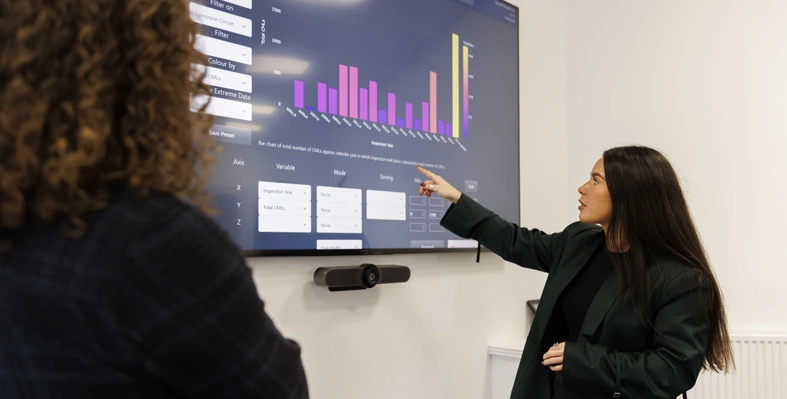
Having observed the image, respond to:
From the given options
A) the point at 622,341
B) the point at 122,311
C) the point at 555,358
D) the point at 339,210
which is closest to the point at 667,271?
the point at 622,341

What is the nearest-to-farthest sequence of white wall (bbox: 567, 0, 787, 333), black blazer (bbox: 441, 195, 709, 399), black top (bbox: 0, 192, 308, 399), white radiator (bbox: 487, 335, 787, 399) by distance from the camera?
1. black top (bbox: 0, 192, 308, 399)
2. black blazer (bbox: 441, 195, 709, 399)
3. white radiator (bbox: 487, 335, 787, 399)
4. white wall (bbox: 567, 0, 787, 333)

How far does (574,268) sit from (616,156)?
1.18ft

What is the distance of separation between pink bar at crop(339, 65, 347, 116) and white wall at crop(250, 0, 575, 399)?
19.4 inches

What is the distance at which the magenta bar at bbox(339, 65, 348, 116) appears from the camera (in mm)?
2180

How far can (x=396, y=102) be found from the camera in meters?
2.38

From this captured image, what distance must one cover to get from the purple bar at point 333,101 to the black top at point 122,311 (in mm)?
1466

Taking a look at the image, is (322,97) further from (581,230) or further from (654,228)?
(654,228)

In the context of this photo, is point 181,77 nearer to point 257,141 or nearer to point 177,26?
point 177,26

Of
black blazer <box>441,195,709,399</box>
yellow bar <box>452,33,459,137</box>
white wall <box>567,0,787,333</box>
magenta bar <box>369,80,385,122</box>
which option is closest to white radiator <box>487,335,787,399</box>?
white wall <box>567,0,787,333</box>

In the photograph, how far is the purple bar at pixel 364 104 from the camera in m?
2.25

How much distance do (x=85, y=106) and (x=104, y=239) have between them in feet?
0.45

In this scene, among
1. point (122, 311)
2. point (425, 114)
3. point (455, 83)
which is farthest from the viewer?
point (455, 83)

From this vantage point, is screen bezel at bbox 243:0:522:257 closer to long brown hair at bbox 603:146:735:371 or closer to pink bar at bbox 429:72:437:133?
pink bar at bbox 429:72:437:133

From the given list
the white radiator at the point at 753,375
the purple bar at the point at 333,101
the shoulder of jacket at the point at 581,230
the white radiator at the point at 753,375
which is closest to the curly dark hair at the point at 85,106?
the purple bar at the point at 333,101
